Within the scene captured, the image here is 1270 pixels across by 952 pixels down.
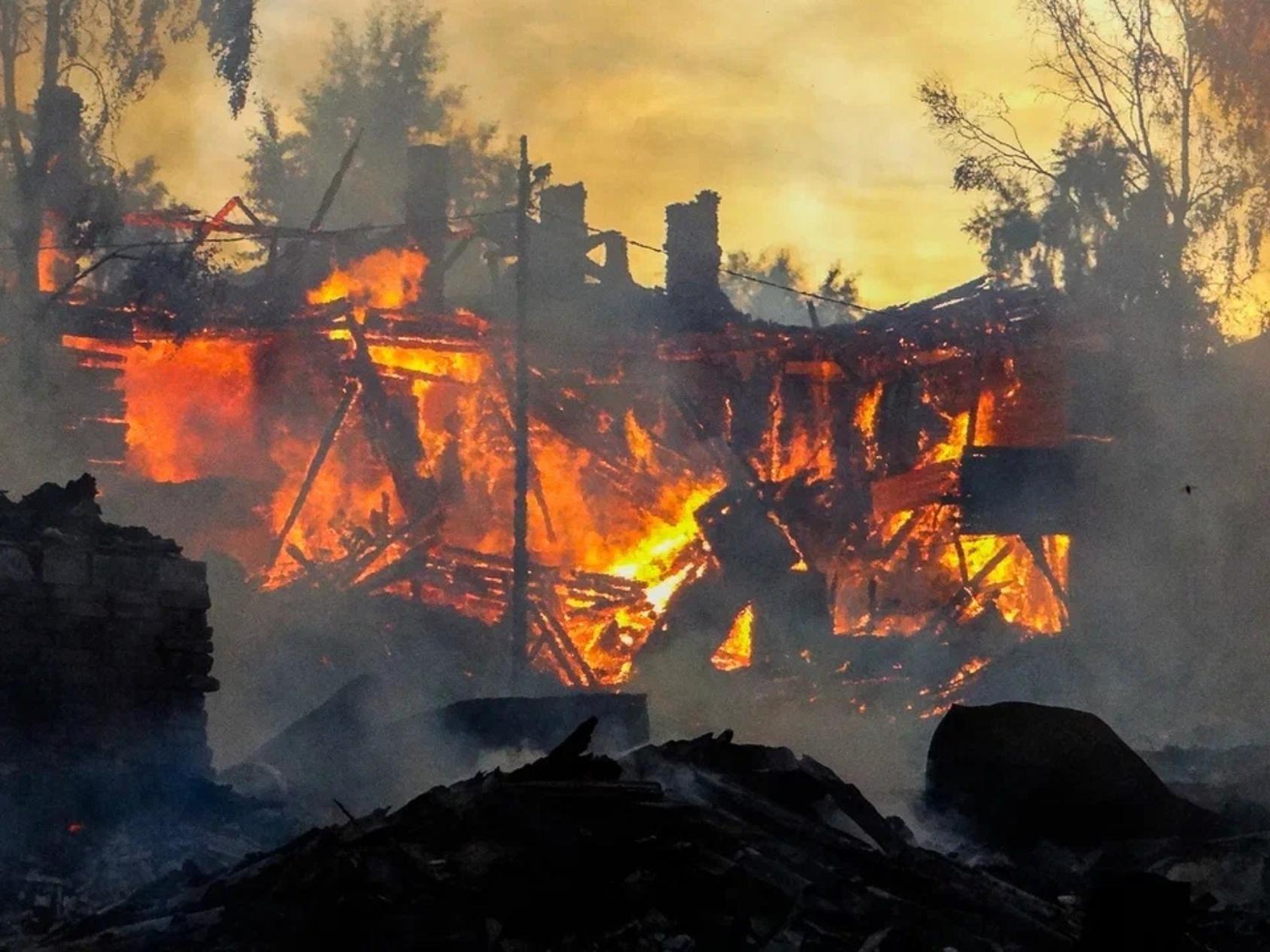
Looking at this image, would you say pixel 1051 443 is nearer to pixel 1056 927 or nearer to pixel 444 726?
pixel 444 726

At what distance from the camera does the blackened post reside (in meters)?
29.7

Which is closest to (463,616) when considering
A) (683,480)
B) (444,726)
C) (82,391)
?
(683,480)

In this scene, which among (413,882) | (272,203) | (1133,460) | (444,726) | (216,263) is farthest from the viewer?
(272,203)

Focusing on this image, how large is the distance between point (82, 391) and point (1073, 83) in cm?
1993

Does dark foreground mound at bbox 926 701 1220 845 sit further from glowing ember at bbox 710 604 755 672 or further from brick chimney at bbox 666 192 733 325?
brick chimney at bbox 666 192 733 325

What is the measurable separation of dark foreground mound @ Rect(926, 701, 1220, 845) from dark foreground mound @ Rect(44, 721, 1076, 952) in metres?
2.49

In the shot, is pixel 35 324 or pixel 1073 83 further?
pixel 1073 83

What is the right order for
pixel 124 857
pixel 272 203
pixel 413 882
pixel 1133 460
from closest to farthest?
1. pixel 413 882
2. pixel 124 857
3. pixel 1133 460
4. pixel 272 203

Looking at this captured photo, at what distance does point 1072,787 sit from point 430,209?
21.0 meters

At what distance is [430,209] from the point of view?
99.0ft

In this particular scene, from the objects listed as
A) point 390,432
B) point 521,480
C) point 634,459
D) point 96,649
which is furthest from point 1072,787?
point 390,432

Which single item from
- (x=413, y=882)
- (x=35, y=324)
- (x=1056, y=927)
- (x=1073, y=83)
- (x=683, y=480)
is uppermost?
(x=1073, y=83)

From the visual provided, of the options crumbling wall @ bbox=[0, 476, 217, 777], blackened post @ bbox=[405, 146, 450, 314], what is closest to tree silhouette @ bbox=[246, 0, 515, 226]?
blackened post @ bbox=[405, 146, 450, 314]

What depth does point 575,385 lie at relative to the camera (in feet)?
88.6
